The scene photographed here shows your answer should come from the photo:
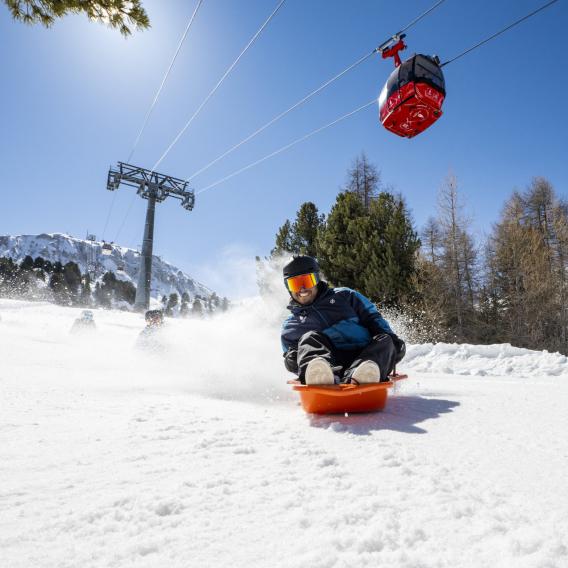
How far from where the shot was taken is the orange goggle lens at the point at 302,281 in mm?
3551

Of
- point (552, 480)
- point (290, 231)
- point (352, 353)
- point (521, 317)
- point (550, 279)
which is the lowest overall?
point (552, 480)

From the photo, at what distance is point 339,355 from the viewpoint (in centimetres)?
333

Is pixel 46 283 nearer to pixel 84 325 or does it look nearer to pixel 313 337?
pixel 84 325

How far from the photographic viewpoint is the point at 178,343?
7844 millimetres

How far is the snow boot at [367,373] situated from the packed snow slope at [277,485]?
11.2 inches

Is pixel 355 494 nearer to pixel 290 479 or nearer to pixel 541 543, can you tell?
pixel 290 479

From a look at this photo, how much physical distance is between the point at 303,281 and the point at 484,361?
5333mm

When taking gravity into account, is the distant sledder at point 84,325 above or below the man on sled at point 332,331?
above

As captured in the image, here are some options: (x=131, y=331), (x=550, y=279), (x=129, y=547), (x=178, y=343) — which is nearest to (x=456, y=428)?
(x=129, y=547)

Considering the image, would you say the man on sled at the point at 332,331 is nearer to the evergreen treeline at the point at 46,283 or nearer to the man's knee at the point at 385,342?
the man's knee at the point at 385,342

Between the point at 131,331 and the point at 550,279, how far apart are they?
21696 millimetres

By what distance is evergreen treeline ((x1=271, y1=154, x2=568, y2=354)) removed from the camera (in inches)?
622

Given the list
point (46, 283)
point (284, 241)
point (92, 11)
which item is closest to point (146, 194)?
point (284, 241)

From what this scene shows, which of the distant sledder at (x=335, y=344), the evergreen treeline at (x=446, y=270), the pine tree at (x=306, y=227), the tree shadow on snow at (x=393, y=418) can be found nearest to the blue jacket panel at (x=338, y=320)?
the distant sledder at (x=335, y=344)
